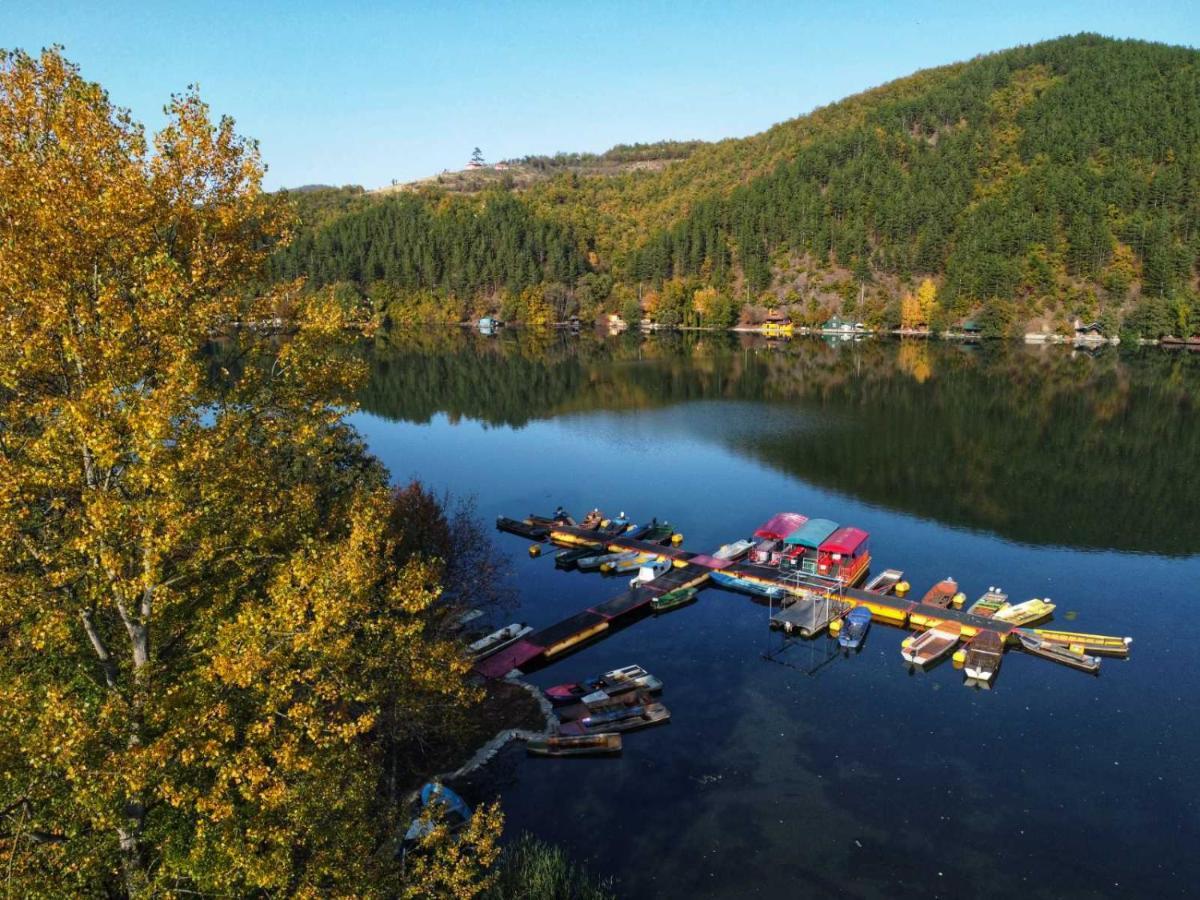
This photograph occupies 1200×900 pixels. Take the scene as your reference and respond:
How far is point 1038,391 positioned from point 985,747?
10486 cm

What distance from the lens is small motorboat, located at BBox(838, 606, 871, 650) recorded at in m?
49.2

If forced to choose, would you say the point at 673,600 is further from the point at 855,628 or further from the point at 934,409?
the point at 934,409

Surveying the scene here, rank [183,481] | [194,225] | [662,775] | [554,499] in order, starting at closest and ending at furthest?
[183,481] < [194,225] < [662,775] < [554,499]

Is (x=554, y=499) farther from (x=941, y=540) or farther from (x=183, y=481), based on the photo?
(x=183, y=481)

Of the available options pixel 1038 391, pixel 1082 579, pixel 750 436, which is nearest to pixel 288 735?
pixel 1082 579

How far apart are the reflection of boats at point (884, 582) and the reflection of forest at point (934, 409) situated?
653 inches

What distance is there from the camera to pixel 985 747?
38594 millimetres

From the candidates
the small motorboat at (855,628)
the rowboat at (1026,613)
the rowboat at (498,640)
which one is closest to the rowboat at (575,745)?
the rowboat at (498,640)

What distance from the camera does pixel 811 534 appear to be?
2373 inches

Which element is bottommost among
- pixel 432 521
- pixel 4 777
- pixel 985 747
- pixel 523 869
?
pixel 985 747

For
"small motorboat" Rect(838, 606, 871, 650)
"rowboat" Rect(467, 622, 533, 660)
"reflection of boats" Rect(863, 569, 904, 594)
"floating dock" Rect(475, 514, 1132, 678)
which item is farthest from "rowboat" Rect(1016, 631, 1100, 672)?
"rowboat" Rect(467, 622, 533, 660)

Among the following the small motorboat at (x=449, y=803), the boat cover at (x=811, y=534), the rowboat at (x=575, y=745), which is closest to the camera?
the small motorboat at (x=449, y=803)

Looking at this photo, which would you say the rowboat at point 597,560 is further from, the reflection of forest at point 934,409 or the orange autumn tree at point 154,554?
the orange autumn tree at point 154,554

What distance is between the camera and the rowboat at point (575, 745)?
3816 centimetres
